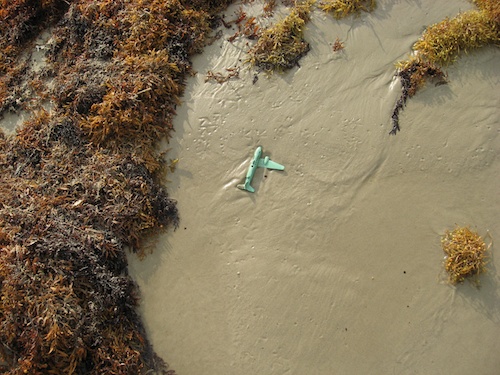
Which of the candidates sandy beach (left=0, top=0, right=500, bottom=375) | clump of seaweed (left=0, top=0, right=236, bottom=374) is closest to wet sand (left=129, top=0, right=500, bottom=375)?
sandy beach (left=0, top=0, right=500, bottom=375)

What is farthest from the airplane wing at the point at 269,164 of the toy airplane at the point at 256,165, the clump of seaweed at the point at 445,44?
the clump of seaweed at the point at 445,44

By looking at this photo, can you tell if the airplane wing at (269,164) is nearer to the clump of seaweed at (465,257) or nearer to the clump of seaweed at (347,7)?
the clump of seaweed at (465,257)

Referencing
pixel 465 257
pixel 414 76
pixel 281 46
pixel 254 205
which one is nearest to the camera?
pixel 465 257

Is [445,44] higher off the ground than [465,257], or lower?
higher

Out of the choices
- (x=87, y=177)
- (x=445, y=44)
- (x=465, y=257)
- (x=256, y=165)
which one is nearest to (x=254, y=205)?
(x=256, y=165)

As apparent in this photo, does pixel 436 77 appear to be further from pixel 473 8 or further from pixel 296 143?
pixel 296 143

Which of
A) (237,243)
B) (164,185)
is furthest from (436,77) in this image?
(164,185)

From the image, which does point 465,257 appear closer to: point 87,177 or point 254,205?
point 254,205

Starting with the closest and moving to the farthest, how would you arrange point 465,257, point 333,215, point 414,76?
1. point 465,257
2. point 333,215
3. point 414,76
